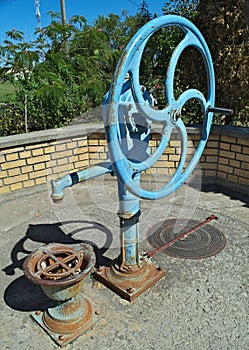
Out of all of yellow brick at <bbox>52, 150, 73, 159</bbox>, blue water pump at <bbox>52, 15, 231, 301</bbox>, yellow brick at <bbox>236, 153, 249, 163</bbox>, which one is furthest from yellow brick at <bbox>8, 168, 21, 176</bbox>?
yellow brick at <bbox>236, 153, 249, 163</bbox>

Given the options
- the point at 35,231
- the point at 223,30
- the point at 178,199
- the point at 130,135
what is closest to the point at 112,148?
the point at 130,135

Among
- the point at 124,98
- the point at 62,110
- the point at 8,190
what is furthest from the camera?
the point at 62,110

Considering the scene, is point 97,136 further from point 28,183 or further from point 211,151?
point 211,151

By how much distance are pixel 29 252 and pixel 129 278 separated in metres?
1.07

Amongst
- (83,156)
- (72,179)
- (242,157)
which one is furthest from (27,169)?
(242,157)

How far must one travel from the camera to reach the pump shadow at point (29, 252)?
94.3 inches

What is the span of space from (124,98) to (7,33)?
445 centimetres

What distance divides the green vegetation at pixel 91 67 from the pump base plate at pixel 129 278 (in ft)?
9.75

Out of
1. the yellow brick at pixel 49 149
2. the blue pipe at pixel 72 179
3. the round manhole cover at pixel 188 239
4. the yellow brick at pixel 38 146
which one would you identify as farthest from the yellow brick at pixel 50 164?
the blue pipe at pixel 72 179

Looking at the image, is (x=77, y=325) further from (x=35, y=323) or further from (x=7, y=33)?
(x=7, y=33)

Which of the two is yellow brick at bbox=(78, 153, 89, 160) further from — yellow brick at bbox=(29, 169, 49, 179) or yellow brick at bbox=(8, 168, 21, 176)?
yellow brick at bbox=(8, 168, 21, 176)

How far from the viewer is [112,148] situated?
67.6 inches

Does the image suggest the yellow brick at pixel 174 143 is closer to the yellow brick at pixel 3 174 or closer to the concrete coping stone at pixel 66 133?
the concrete coping stone at pixel 66 133

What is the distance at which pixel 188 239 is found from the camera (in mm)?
3145
